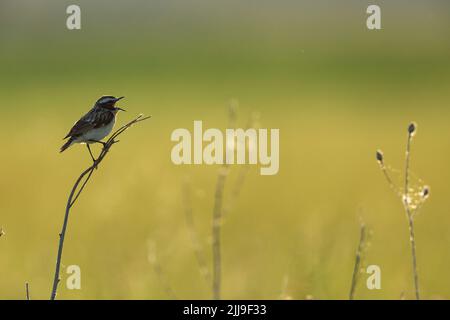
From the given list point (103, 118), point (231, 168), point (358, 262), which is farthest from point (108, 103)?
point (231, 168)

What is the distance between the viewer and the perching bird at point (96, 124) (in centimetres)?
529

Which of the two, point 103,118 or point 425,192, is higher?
point 103,118

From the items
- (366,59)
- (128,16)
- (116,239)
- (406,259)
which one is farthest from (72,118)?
(366,59)

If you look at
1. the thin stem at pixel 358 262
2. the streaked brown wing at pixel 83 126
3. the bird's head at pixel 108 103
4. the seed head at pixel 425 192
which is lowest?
the thin stem at pixel 358 262

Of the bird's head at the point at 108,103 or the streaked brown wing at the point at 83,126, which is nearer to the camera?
the streaked brown wing at the point at 83,126

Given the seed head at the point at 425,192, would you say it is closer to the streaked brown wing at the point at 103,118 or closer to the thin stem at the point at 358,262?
the thin stem at the point at 358,262

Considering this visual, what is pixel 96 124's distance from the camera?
536 centimetres

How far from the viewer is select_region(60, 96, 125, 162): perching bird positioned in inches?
208

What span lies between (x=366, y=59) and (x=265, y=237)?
21040mm

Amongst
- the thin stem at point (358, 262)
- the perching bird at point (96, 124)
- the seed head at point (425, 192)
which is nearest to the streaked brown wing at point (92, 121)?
the perching bird at point (96, 124)

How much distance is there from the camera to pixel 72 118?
1662 cm

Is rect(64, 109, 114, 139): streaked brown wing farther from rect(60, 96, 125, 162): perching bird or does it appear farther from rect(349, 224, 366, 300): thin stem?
rect(349, 224, 366, 300): thin stem

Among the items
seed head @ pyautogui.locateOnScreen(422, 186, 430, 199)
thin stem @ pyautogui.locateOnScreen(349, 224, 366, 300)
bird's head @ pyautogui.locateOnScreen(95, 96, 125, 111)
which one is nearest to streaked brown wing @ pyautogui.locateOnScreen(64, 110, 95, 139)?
bird's head @ pyautogui.locateOnScreen(95, 96, 125, 111)

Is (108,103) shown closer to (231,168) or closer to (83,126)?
(83,126)
